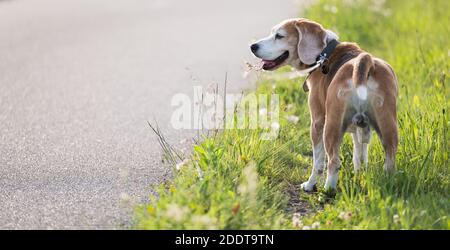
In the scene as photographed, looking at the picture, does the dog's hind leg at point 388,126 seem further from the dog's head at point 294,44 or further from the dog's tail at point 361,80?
the dog's head at point 294,44

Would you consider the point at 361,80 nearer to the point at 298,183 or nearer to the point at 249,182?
the point at 249,182

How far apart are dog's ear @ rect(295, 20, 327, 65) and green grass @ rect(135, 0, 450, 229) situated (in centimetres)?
64

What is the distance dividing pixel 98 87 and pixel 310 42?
11.1 ft

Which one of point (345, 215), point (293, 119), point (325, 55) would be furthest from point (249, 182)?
point (293, 119)

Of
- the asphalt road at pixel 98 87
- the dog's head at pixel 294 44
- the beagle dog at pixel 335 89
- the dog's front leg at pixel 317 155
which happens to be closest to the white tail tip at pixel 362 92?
the beagle dog at pixel 335 89

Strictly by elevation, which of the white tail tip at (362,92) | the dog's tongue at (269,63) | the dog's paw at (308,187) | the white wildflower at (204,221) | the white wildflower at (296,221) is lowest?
the dog's paw at (308,187)

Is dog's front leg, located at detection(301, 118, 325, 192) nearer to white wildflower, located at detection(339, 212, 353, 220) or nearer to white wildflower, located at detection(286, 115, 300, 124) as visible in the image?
white wildflower, located at detection(286, 115, 300, 124)

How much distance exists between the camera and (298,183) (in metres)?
5.76

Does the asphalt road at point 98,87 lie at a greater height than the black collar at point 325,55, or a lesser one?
lesser

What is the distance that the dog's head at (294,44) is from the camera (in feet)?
19.4

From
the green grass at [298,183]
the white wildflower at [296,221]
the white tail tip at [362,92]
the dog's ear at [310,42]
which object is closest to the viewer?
the green grass at [298,183]

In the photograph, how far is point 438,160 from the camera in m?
5.67
